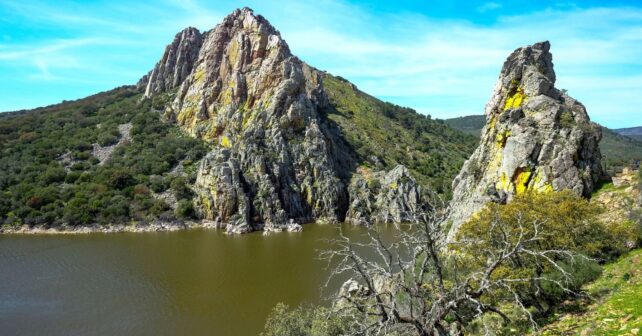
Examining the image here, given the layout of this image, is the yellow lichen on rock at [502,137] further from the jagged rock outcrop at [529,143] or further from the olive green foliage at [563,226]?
the olive green foliage at [563,226]

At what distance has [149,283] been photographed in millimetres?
34000

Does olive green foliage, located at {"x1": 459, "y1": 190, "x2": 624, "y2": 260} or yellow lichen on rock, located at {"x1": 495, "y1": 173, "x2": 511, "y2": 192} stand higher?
yellow lichen on rock, located at {"x1": 495, "y1": 173, "x2": 511, "y2": 192}

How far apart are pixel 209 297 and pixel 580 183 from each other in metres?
27.4

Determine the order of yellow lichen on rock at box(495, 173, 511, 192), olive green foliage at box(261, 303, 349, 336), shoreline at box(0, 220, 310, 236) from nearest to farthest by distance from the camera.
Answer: olive green foliage at box(261, 303, 349, 336) → yellow lichen on rock at box(495, 173, 511, 192) → shoreline at box(0, 220, 310, 236)

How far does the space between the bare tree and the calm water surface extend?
958 centimetres

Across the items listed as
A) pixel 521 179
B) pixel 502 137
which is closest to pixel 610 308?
pixel 521 179

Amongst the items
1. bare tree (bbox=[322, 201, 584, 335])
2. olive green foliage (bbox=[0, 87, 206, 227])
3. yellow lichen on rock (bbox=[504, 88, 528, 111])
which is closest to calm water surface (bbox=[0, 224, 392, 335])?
olive green foliage (bbox=[0, 87, 206, 227])

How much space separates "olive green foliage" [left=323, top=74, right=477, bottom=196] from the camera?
285 ft

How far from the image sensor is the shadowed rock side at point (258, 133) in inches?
2457

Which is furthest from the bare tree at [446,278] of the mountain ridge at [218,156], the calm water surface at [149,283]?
the mountain ridge at [218,156]

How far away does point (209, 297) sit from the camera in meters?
31.4

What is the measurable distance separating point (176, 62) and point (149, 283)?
242 feet

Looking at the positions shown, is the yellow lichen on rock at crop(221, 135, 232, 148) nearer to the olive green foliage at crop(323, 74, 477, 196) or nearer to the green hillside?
the green hillside

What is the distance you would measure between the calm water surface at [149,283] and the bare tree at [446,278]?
31.4ft
